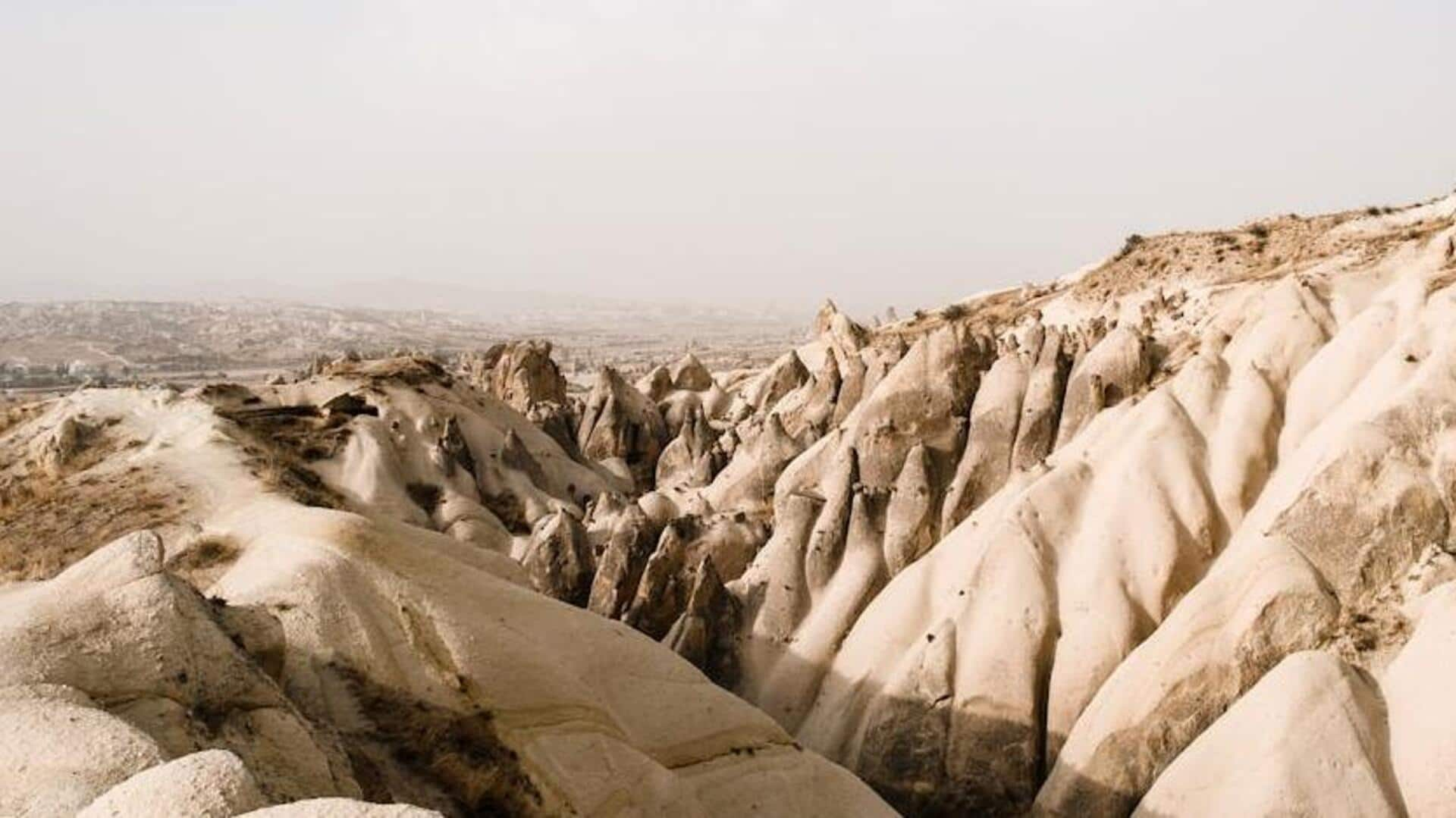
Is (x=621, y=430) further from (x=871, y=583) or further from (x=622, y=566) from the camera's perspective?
(x=871, y=583)

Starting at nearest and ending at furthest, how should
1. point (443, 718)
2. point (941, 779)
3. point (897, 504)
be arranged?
point (443, 718), point (941, 779), point (897, 504)

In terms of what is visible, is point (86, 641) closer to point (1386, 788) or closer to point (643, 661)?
point (643, 661)

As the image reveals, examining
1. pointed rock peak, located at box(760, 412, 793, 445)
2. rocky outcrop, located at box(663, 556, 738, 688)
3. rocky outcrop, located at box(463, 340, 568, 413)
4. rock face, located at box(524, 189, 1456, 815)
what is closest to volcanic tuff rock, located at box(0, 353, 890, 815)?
rock face, located at box(524, 189, 1456, 815)

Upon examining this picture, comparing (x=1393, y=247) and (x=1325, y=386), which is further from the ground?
(x=1393, y=247)

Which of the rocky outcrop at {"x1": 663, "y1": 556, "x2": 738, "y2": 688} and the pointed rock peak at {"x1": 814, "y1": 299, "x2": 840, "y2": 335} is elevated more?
the pointed rock peak at {"x1": 814, "y1": 299, "x2": 840, "y2": 335}

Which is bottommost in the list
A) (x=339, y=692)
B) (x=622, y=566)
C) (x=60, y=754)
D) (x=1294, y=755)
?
(x=622, y=566)

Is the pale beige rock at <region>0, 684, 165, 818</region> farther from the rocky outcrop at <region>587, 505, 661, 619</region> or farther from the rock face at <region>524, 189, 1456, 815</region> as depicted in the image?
the rocky outcrop at <region>587, 505, 661, 619</region>

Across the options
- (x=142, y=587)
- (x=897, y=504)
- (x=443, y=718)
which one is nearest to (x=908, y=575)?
(x=897, y=504)

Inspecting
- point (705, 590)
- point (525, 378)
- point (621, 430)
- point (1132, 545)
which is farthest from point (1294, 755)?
point (525, 378)

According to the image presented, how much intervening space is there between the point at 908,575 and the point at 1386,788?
974 cm

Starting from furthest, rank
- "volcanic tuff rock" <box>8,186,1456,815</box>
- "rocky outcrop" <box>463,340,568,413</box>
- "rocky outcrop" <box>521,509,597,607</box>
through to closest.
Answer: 1. "rocky outcrop" <box>463,340,568,413</box>
2. "rocky outcrop" <box>521,509,597,607</box>
3. "volcanic tuff rock" <box>8,186,1456,815</box>

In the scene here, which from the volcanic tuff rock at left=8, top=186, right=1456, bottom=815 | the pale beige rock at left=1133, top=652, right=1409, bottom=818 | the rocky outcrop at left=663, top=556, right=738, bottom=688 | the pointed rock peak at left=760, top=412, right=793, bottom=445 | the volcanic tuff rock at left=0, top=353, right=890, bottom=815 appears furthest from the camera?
the pointed rock peak at left=760, top=412, right=793, bottom=445

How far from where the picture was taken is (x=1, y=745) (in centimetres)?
687

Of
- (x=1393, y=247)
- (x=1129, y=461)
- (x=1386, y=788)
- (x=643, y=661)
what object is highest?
(x=1393, y=247)
